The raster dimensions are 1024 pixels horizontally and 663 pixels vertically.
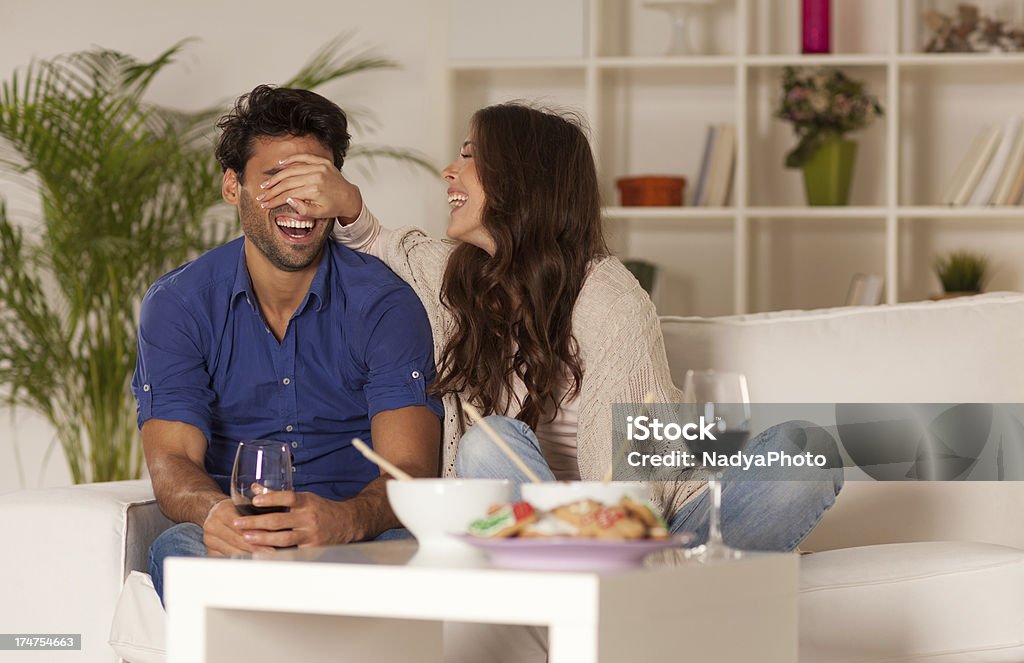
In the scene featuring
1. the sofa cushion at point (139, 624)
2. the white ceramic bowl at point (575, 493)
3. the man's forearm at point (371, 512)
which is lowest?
the sofa cushion at point (139, 624)

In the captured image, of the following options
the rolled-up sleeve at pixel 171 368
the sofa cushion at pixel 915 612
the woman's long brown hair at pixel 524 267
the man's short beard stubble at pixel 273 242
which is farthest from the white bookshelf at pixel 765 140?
the sofa cushion at pixel 915 612

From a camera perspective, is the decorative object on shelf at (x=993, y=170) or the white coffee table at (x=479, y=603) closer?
the white coffee table at (x=479, y=603)

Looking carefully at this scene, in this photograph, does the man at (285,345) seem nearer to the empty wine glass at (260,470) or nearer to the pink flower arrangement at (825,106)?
the empty wine glass at (260,470)

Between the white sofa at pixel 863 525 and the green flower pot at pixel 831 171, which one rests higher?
the green flower pot at pixel 831 171

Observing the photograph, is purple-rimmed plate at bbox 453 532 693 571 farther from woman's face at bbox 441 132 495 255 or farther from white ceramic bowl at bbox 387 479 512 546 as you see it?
woman's face at bbox 441 132 495 255

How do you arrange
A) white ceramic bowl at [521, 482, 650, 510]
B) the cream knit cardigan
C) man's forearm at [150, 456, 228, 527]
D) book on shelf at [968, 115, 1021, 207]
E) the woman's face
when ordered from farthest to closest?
book on shelf at [968, 115, 1021, 207] < the woman's face < the cream knit cardigan < man's forearm at [150, 456, 228, 527] < white ceramic bowl at [521, 482, 650, 510]

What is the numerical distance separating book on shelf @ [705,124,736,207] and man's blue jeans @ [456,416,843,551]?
197 cm

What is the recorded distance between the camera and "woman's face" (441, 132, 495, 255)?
7.27ft

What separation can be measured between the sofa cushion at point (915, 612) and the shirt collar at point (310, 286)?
89cm

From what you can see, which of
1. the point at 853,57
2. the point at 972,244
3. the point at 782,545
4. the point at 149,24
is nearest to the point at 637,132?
the point at 853,57

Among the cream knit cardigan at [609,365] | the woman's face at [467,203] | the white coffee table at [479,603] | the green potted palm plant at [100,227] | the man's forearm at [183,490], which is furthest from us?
the green potted palm plant at [100,227]

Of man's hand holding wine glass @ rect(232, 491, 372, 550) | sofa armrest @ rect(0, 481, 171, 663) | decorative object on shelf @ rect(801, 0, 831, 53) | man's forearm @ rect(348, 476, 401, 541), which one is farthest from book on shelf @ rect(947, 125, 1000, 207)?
sofa armrest @ rect(0, 481, 171, 663)

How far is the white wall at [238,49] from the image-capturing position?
12.7 feet

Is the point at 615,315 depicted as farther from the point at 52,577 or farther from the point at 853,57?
the point at 853,57
